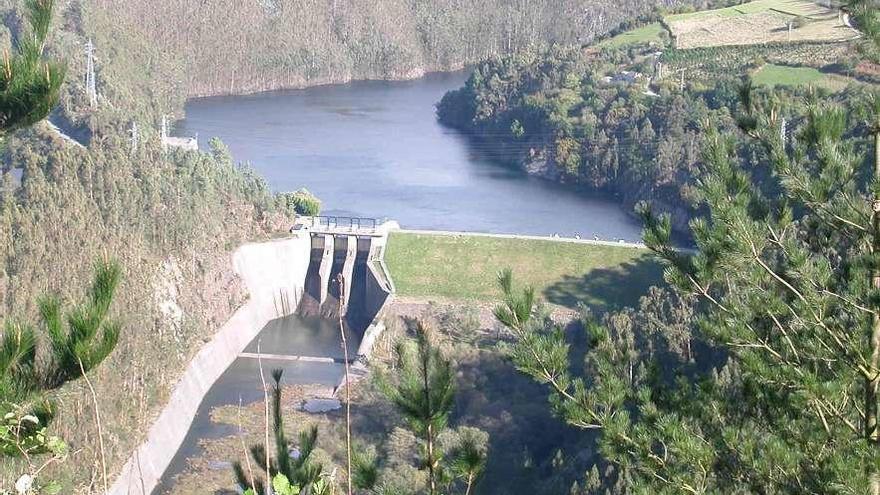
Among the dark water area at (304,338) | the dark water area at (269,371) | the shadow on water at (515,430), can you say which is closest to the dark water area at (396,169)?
the dark water area at (304,338)

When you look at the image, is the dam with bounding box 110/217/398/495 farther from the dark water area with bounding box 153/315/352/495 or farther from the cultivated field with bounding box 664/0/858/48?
the cultivated field with bounding box 664/0/858/48

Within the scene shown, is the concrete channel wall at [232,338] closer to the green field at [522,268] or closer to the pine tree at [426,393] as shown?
the green field at [522,268]

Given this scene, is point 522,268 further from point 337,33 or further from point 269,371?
point 337,33

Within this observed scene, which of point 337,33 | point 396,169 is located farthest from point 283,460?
point 337,33

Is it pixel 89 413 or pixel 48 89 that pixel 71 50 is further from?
pixel 48 89

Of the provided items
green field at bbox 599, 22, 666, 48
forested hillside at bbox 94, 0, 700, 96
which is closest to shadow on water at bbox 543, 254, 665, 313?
green field at bbox 599, 22, 666, 48
